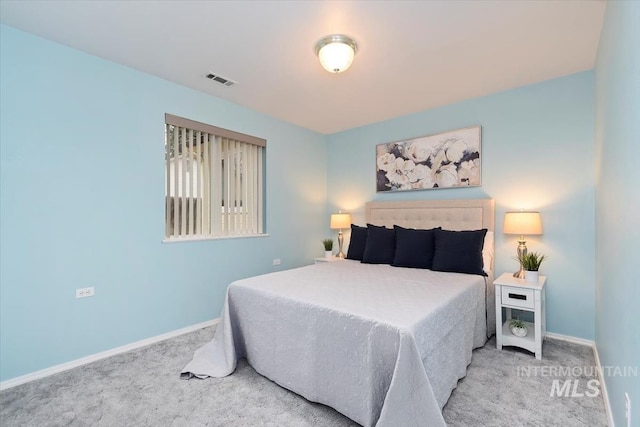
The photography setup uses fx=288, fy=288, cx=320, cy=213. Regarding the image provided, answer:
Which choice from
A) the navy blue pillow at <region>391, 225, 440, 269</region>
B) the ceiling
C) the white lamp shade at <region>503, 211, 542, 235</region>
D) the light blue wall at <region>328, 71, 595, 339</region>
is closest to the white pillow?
the light blue wall at <region>328, 71, 595, 339</region>

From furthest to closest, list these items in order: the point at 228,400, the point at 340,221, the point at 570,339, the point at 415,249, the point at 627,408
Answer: the point at 340,221
the point at 415,249
the point at 570,339
the point at 228,400
the point at 627,408

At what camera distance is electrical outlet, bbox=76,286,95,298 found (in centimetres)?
Answer: 243

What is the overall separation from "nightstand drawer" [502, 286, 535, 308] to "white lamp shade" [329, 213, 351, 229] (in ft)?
7.31

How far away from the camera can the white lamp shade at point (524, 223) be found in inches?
108

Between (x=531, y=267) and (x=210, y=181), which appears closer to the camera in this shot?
(x=531, y=267)

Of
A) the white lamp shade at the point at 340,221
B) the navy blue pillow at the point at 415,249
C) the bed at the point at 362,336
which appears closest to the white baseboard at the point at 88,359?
the bed at the point at 362,336

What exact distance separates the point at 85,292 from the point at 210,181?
161cm

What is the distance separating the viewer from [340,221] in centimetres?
438

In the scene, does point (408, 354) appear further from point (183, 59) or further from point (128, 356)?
point (183, 59)

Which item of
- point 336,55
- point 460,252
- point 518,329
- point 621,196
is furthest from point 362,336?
point 336,55

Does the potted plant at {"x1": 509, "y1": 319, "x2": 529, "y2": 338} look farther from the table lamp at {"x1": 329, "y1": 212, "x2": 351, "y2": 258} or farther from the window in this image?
the window

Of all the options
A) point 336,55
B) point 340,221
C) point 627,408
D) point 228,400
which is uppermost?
point 336,55

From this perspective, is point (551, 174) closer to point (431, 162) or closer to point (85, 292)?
point (431, 162)

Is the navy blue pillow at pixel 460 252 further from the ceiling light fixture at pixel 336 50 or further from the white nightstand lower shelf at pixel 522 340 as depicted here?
the ceiling light fixture at pixel 336 50
